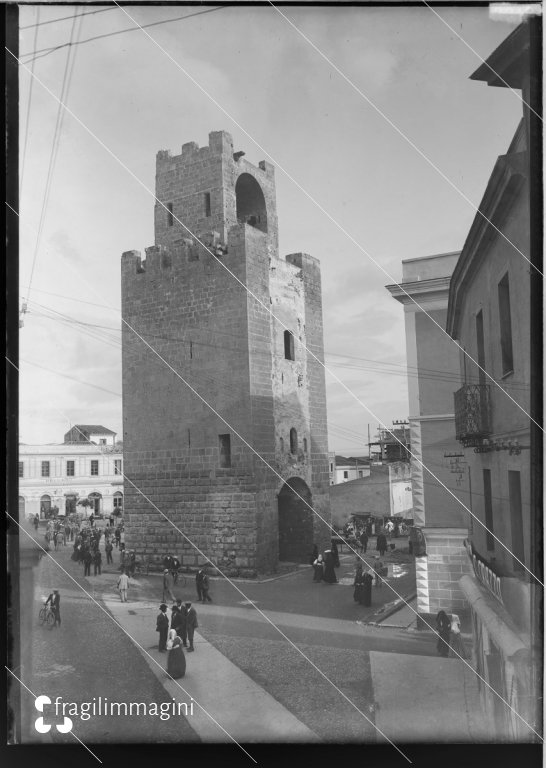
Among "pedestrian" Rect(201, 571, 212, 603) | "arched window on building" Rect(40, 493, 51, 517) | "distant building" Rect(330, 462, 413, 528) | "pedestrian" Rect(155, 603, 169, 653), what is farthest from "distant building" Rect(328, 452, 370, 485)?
"arched window on building" Rect(40, 493, 51, 517)

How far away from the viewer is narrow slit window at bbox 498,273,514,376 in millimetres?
4711

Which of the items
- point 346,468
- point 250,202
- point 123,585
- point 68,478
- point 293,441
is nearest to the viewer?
point 68,478

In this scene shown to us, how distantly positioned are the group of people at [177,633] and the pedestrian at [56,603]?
84 centimetres

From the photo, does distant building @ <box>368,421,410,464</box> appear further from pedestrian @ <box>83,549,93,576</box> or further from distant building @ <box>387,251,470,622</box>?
pedestrian @ <box>83,549,93,576</box>

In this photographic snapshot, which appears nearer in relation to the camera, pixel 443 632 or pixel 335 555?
pixel 443 632

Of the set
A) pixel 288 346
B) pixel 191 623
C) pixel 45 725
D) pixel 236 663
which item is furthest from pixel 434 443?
pixel 45 725

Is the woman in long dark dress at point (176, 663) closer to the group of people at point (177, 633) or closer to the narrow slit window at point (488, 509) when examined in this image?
the group of people at point (177, 633)

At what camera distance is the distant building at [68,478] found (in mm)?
5230

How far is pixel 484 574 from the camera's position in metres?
4.95

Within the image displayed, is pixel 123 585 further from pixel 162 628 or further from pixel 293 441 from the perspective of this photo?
pixel 293 441

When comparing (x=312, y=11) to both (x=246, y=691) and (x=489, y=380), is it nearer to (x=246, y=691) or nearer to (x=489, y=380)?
(x=489, y=380)

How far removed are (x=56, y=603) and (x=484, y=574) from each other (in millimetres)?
3596
